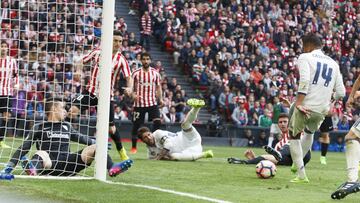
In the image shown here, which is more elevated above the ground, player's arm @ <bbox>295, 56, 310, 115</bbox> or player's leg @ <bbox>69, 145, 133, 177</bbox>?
player's arm @ <bbox>295, 56, 310, 115</bbox>

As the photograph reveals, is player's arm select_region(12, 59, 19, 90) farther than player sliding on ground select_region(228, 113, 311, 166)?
Yes

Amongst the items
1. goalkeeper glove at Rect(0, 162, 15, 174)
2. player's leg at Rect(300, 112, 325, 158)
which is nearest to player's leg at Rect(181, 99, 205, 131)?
player's leg at Rect(300, 112, 325, 158)

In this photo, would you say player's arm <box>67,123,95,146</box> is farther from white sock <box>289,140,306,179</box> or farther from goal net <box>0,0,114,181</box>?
white sock <box>289,140,306,179</box>

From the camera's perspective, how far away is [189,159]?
16.9 m

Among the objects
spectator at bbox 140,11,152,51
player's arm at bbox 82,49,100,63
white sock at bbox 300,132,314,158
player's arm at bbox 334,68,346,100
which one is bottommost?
white sock at bbox 300,132,314,158

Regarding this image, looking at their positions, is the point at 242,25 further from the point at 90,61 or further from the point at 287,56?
the point at 90,61

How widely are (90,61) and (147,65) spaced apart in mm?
4672

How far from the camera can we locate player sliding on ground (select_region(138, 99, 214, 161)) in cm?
1669

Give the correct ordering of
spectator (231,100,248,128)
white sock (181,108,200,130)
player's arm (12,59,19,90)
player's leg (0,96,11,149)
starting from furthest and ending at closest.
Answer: spectator (231,100,248,128) < player's arm (12,59,19,90) < player's leg (0,96,11,149) < white sock (181,108,200,130)

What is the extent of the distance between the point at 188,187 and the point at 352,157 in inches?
83.7

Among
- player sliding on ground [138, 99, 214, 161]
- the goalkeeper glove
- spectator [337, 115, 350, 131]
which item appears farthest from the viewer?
spectator [337, 115, 350, 131]

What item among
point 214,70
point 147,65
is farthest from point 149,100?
point 214,70

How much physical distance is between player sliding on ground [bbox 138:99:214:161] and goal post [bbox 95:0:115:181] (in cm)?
492

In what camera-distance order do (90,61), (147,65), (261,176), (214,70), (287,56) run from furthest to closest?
(287,56) → (214,70) → (147,65) → (90,61) → (261,176)
